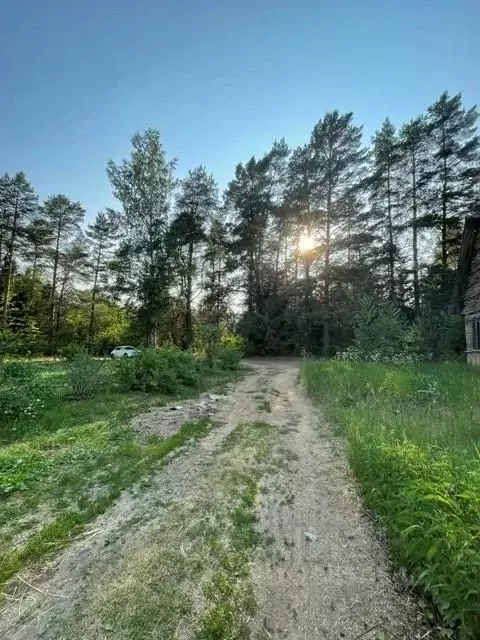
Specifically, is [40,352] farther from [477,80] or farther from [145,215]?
[477,80]

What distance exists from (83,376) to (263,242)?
21550 millimetres

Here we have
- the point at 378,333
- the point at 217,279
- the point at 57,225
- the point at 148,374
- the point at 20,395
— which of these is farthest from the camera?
the point at 217,279

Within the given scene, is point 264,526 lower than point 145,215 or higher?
A: lower

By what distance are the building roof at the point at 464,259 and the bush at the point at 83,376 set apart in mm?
12722

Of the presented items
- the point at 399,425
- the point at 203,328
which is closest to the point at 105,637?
the point at 399,425

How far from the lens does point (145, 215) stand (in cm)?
2034

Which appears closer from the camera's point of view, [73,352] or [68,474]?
[68,474]

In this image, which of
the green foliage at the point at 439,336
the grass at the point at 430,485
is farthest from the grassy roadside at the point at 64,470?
the green foliage at the point at 439,336

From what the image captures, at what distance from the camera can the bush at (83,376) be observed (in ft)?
23.6

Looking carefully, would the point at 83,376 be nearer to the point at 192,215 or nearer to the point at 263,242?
the point at 192,215

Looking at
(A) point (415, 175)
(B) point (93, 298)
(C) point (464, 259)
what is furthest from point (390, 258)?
(B) point (93, 298)

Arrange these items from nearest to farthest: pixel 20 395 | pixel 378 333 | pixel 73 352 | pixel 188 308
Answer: pixel 20 395 → pixel 73 352 → pixel 378 333 → pixel 188 308

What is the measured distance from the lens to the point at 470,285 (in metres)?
11.2

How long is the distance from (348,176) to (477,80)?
16.9m
